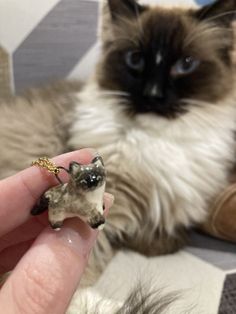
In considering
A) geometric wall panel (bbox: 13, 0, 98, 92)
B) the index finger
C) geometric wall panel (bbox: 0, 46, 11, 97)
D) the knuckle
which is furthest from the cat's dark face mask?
the knuckle

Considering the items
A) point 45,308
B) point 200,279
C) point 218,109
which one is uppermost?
point 45,308

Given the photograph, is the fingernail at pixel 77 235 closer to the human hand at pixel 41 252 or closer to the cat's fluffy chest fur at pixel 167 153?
the human hand at pixel 41 252

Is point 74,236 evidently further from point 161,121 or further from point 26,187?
point 161,121

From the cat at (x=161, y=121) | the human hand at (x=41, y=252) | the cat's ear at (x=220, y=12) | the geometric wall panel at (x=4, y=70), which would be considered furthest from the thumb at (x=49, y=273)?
the geometric wall panel at (x=4, y=70)

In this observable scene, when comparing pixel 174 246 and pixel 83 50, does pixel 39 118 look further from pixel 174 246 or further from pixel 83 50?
pixel 174 246

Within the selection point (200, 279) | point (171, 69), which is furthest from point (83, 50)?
point (200, 279)

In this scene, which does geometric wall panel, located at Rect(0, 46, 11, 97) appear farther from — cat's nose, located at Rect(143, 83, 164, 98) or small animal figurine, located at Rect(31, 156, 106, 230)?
small animal figurine, located at Rect(31, 156, 106, 230)
